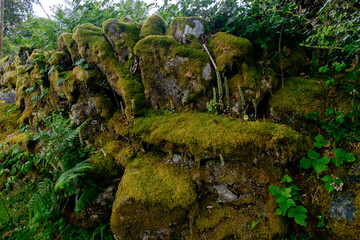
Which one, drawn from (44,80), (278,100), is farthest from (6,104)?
(278,100)

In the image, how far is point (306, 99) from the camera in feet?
9.06

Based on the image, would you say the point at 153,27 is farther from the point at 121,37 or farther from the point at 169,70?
the point at 169,70

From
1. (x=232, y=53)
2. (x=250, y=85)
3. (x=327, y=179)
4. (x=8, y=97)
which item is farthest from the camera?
(x=8, y=97)

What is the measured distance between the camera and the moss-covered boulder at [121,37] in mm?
A: 3695

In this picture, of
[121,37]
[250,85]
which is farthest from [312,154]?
[121,37]

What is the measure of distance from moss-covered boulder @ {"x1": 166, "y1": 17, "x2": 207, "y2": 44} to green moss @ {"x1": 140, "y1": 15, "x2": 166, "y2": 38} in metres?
0.41

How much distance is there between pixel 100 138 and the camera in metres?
3.51

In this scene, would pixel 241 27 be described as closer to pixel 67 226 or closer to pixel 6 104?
pixel 67 226

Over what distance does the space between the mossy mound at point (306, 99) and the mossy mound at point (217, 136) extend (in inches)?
23.0

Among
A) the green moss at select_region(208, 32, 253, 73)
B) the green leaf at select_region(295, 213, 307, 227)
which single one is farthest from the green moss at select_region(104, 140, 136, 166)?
the green leaf at select_region(295, 213, 307, 227)

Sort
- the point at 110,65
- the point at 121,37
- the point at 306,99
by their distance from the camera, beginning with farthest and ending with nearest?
the point at 121,37 < the point at 110,65 < the point at 306,99

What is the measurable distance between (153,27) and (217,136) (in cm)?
321

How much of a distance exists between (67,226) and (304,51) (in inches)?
238

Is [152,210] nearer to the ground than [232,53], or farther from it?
nearer to the ground
